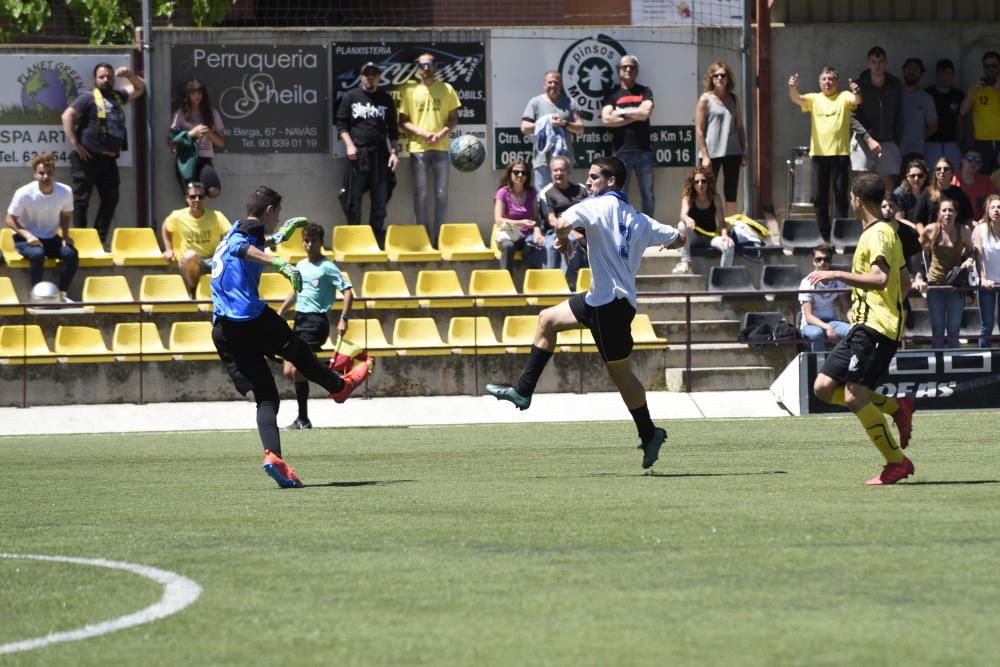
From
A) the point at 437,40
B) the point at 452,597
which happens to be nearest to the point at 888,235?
the point at 452,597

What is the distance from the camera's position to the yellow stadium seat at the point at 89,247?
20.8 meters

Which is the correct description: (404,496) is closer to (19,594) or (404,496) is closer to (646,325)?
(19,594)

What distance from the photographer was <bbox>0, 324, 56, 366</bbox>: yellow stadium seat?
18.8 meters

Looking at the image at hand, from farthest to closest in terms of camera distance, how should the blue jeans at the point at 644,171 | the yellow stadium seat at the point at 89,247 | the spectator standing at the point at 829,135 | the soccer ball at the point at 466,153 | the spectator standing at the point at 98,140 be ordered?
the soccer ball at the point at 466,153 → the blue jeans at the point at 644,171 → the spectator standing at the point at 829,135 → the spectator standing at the point at 98,140 → the yellow stadium seat at the point at 89,247

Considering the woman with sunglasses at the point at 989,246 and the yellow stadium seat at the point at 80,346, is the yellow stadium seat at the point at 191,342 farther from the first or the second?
the woman with sunglasses at the point at 989,246

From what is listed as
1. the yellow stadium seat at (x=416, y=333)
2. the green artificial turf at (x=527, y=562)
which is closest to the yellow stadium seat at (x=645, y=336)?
the yellow stadium seat at (x=416, y=333)

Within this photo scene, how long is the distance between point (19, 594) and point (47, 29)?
80.9 ft

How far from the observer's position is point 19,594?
6359mm

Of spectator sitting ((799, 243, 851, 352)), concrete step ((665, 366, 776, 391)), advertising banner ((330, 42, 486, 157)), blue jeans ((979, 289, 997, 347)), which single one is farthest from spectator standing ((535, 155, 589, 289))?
blue jeans ((979, 289, 997, 347))

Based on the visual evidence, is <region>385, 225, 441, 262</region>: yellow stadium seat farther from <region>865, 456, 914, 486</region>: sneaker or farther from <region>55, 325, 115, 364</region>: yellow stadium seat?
<region>865, 456, 914, 486</region>: sneaker

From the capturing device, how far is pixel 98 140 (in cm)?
2141

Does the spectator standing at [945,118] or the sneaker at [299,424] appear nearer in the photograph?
the sneaker at [299,424]

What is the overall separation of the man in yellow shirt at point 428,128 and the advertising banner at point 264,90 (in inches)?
58.2

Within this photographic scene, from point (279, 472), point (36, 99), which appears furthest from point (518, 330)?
point (279, 472)
